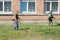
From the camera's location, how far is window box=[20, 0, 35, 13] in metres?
37.3

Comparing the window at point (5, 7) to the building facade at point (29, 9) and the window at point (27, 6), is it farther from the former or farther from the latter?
the window at point (27, 6)

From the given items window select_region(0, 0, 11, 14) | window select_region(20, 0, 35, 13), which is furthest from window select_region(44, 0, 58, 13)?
window select_region(0, 0, 11, 14)

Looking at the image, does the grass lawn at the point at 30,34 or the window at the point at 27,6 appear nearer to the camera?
the grass lawn at the point at 30,34

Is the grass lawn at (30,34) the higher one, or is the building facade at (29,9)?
the building facade at (29,9)

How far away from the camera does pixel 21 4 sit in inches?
1470

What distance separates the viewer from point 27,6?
3744cm

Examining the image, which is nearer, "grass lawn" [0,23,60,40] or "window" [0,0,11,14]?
"grass lawn" [0,23,60,40]

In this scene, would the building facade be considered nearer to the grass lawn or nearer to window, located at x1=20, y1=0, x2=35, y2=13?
window, located at x1=20, y1=0, x2=35, y2=13

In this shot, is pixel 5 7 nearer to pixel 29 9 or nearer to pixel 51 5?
pixel 29 9

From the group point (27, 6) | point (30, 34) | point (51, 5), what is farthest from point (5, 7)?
point (30, 34)

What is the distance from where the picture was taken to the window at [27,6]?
123 ft

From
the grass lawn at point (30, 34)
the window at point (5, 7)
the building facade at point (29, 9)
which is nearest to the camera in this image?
the grass lawn at point (30, 34)

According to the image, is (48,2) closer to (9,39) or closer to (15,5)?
(15,5)

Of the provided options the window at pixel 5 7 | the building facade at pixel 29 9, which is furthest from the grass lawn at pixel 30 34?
the window at pixel 5 7
